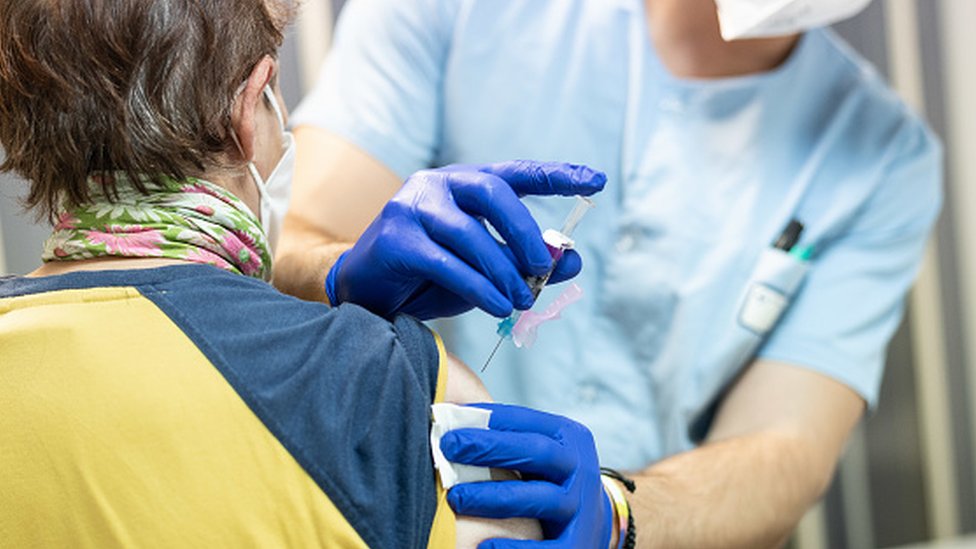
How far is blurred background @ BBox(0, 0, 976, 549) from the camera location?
2.67 metres

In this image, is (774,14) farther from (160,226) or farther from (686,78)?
(160,226)

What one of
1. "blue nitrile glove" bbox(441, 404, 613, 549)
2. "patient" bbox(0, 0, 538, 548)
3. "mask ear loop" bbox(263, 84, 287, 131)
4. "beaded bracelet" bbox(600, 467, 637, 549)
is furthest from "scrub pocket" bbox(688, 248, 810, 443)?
"mask ear loop" bbox(263, 84, 287, 131)

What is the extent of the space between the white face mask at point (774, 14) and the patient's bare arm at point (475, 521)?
0.80 m

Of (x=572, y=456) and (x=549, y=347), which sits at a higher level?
(x=572, y=456)

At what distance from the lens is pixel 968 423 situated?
9.20ft

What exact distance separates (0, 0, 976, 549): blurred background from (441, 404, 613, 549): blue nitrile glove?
1713mm

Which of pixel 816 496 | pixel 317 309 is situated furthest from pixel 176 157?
pixel 816 496

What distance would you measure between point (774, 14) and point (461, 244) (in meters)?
0.80

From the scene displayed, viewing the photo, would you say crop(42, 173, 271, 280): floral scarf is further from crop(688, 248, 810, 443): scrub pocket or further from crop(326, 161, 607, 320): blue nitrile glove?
crop(688, 248, 810, 443): scrub pocket

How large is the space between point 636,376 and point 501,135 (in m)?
0.46

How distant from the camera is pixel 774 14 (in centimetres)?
163

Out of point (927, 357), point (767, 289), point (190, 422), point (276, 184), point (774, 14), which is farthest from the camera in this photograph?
point (927, 357)

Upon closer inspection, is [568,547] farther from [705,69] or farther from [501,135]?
[705,69]

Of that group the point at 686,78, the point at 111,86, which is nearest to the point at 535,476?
the point at 111,86
